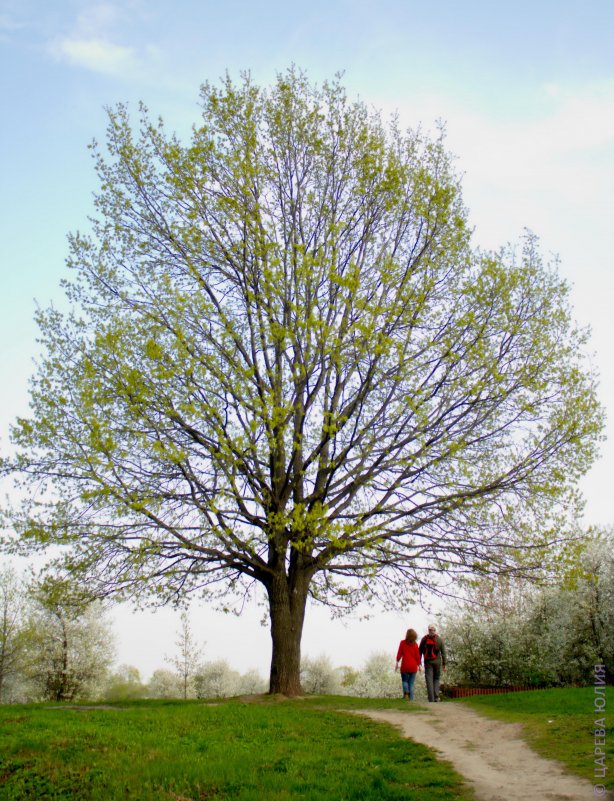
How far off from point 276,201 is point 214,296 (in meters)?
3.55

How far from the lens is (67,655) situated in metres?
32.5

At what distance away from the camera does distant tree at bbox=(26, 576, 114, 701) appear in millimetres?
32125

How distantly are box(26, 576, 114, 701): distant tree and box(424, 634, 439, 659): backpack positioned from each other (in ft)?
64.5

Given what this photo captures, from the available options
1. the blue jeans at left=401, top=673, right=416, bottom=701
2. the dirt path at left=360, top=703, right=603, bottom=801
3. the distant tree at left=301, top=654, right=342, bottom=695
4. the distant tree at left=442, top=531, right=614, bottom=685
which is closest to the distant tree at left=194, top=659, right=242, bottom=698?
the distant tree at left=301, top=654, right=342, bottom=695

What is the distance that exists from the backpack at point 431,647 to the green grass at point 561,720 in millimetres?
1347

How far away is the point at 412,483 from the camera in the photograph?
58.2ft

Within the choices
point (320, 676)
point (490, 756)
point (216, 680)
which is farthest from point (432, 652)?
point (216, 680)

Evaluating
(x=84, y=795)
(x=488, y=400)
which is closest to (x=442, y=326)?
(x=488, y=400)

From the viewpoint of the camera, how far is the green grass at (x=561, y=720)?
29.8 feet

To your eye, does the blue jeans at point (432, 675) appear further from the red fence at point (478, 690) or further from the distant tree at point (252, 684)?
the distant tree at point (252, 684)

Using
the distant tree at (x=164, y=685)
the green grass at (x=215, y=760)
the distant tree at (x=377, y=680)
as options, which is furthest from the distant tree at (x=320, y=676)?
the green grass at (x=215, y=760)

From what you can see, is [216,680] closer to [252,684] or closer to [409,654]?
[252,684]

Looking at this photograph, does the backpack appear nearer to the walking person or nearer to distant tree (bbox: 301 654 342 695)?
the walking person

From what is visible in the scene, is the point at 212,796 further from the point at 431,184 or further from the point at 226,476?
the point at 431,184
